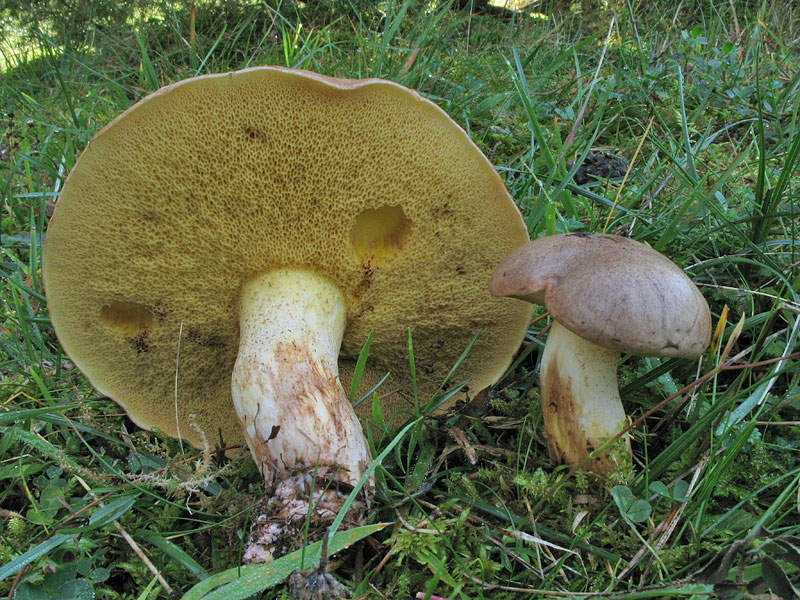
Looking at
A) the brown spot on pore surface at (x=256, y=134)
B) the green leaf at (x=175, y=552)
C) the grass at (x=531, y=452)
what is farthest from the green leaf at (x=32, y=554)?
the brown spot on pore surface at (x=256, y=134)

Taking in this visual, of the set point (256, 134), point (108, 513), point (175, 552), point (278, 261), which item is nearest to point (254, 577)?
point (175, 552)

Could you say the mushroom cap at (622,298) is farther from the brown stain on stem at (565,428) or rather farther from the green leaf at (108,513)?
the green leaf at (108,513)

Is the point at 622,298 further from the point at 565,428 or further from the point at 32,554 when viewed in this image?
the point at 32,554

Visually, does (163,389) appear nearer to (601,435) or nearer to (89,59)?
(601,435)

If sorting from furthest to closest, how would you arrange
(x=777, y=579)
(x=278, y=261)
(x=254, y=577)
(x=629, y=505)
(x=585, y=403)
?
(x=278, y=261) → (x=585, y=403) → (x=629, y=505) → (x=254, y=577) → (x=777, y=579)

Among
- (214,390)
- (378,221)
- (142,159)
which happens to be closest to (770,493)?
(378,221)

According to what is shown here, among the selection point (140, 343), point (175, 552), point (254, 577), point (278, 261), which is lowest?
point (175, 552)
